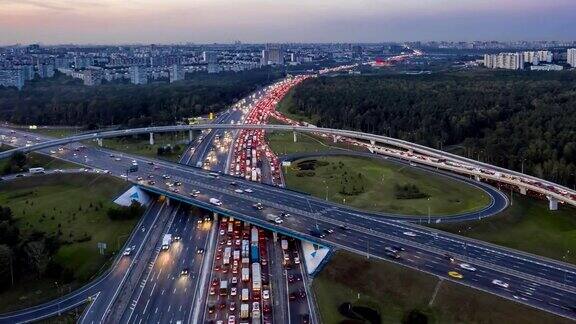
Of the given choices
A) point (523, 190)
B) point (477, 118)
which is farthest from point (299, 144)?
point (523, 190)

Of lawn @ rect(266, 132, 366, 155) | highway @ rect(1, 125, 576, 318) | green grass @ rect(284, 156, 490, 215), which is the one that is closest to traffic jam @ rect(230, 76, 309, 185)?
lawn @ rect(266, 132, 366, 155)

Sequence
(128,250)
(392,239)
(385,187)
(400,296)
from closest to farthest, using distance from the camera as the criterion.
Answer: (400,296) → (392,239) → (128,250) → (385,187)

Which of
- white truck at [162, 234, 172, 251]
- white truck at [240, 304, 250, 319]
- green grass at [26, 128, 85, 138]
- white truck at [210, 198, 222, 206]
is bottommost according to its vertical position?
white truck at [240, 304, 250, 319]

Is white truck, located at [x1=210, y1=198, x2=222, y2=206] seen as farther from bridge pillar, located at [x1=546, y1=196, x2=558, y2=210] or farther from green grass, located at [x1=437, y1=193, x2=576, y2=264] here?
bridge pillar, located at [x1=546, y1=196, x2=558, y2=210]

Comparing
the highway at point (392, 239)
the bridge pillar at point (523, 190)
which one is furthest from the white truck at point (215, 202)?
the bridge pillar at point (523, 190)

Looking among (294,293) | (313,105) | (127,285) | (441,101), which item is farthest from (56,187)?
(441,101)

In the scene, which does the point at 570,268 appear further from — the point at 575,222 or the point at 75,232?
the point at 75,232

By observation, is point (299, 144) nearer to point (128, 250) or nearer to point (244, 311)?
point (128, 250)

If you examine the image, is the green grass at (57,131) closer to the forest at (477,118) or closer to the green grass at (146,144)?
the green grass at (146,144)
